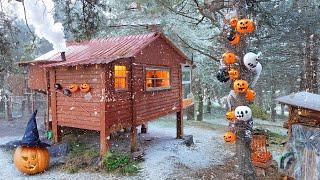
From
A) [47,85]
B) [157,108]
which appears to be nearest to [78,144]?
[47,85]

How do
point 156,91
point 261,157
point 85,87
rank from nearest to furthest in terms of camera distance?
point 261,157
point 85,87
point 156,91

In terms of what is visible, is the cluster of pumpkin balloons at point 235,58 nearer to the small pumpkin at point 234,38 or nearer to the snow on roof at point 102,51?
the small pumpkin at point 234,38

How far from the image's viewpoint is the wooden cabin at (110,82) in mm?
12492

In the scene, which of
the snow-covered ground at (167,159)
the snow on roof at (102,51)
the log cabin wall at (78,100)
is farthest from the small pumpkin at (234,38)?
the log cabin wall at (78,100)

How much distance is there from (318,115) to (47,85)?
36.4 feet

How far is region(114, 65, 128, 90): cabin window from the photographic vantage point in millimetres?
13345

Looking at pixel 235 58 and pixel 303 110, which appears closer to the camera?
pixel 235 58

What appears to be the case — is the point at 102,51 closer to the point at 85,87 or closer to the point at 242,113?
the point at 85,87

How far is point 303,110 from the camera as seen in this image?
9312 millimetres

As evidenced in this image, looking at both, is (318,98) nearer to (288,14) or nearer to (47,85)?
(288,14)

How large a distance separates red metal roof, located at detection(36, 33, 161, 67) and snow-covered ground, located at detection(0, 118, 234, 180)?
434 cm

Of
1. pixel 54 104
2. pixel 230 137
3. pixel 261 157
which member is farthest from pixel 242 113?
pixel 54 104

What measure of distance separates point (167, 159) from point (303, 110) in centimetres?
622

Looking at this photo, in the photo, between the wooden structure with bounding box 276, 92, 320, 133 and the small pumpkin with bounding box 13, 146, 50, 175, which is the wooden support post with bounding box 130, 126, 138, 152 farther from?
the wooden structure with bounding box 276, 92, 320, 133
